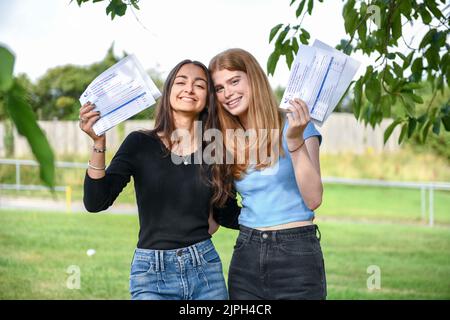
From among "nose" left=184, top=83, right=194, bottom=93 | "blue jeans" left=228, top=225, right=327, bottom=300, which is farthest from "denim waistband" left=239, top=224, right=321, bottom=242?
"nose" left=184, top=83, right=194, bottom=93

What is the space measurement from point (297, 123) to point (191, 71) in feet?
1.36

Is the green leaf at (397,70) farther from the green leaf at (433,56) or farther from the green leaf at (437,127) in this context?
the green leaf at (437,127)

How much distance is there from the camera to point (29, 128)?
2.01ft

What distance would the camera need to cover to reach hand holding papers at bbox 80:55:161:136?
2008 mm

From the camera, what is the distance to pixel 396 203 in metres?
11.8

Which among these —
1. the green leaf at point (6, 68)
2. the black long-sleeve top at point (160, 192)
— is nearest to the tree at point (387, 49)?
the black long-sleeve top at point (160, 192)

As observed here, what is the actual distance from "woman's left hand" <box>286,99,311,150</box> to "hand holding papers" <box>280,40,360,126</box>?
0.08 m

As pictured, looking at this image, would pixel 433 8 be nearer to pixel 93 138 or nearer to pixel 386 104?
pixel 386 104

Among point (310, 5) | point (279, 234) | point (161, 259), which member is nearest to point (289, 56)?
point (310, 5)

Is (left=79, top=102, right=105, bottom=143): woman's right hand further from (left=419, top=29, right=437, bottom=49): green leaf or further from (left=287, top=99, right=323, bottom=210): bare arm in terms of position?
(left=419, top=29, right=437, bottom=49): green leaf

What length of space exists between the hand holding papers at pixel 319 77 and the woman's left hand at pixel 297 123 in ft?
0.28

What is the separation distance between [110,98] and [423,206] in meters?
9.03
